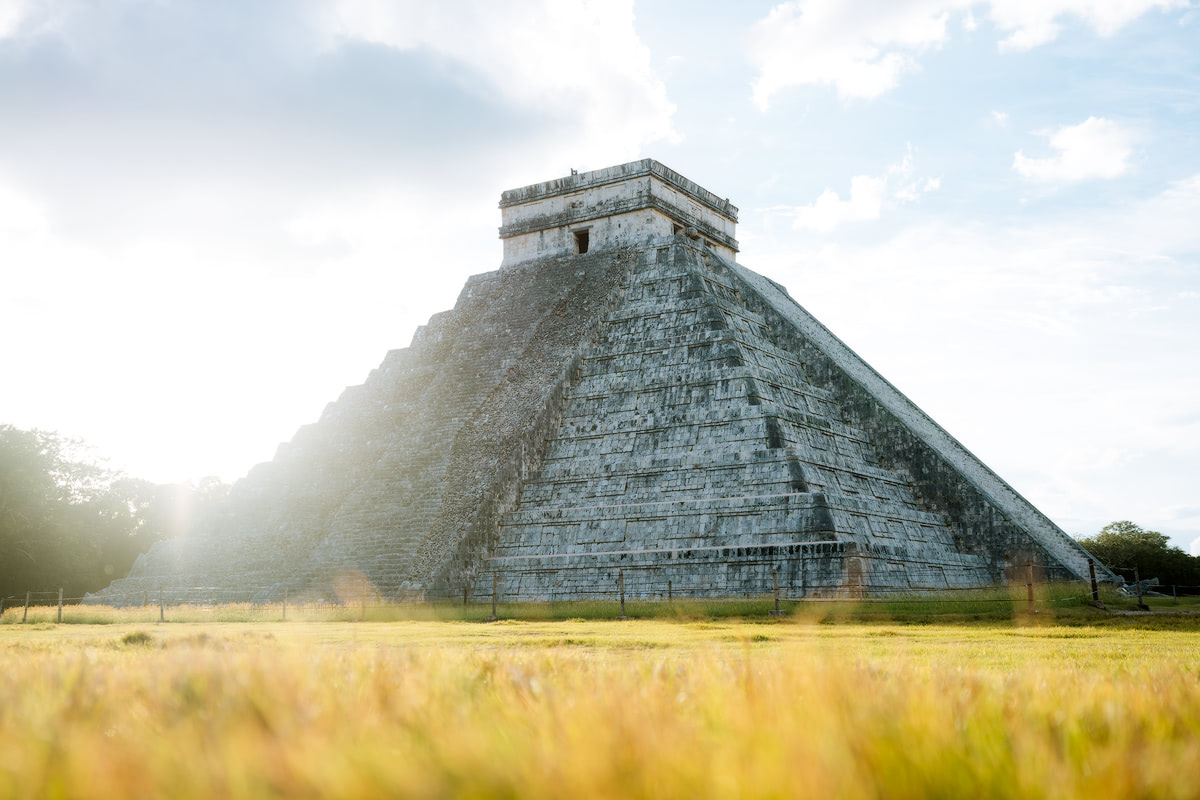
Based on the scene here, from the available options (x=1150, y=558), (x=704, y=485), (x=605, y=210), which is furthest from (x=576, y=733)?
(x=1150, y=558)

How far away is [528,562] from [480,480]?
7.03 ft

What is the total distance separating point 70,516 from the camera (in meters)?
32.2

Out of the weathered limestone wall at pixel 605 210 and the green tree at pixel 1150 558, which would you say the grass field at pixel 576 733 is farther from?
the green tree at pixel 1150 558

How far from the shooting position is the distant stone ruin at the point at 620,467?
20469 mm

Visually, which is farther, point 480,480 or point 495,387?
point 495,387

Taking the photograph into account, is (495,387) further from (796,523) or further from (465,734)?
(465,734)

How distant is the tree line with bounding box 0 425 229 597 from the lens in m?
30.4

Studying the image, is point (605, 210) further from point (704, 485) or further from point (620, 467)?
point (704, 485)

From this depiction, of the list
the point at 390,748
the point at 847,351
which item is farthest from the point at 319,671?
the point at 847,351

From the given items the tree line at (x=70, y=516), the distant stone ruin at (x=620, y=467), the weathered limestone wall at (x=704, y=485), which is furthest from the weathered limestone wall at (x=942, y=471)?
the tree line at (x=70, y=516)

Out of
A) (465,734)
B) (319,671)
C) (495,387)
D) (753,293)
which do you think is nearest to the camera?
(465,734)

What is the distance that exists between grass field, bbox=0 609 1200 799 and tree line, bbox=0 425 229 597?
87.3 feet

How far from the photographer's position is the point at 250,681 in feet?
8.47

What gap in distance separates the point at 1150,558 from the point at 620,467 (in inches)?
708
